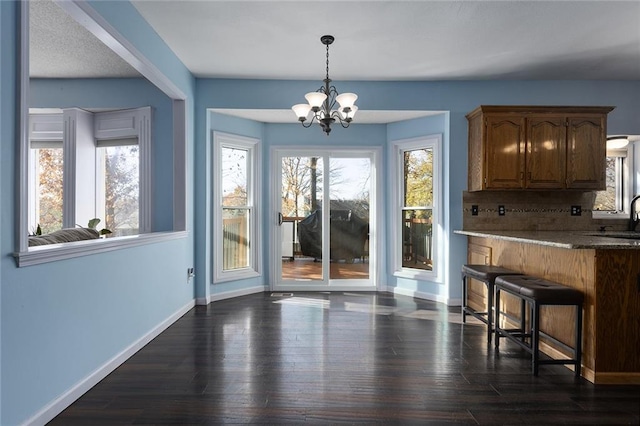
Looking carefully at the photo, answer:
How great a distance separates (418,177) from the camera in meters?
5.28

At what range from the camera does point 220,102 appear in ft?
15.7

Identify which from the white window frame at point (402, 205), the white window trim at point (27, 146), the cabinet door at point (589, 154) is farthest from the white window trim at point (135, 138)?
the cabinet door at point (589, 154)

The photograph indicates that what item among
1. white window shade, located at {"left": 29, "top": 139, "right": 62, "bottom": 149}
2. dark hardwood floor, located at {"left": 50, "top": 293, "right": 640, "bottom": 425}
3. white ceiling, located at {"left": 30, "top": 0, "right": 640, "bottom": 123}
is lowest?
dark hardwood floor, located at {"left": 50, "top": 293, "right": 640, "bottom": 425}

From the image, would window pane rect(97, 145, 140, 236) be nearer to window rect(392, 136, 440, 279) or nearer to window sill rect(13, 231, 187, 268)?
window sill rect(13, 231, 187, 268)

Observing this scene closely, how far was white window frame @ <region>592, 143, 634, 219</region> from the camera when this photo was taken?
5008 mm

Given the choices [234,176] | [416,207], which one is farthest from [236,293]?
[416,207]

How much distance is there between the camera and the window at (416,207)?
5.08 m

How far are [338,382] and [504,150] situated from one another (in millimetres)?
3177

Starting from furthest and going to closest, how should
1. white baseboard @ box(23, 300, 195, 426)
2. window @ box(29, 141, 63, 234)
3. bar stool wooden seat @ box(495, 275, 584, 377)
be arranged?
1. window @ box(29, 141, 63, 234)
2. bar stool wooden seat @ box(495, 275, 584, 377)
3. white baseboard @ box(23, 300, 195, 426)

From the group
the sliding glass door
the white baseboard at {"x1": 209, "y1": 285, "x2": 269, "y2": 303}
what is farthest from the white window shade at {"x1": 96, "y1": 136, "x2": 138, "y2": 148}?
the white baseboard at {"x1": 209, "y1": 285, "x2": 269, "y2": 303}

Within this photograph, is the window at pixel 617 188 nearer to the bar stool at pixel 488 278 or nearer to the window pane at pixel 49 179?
the bar stool at pixel 488 278

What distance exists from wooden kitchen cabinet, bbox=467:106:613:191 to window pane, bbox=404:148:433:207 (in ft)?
2.81

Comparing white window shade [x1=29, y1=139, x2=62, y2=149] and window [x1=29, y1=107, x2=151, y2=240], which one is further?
white window shade [x1=29, y1=139, x2=62, y2=149]

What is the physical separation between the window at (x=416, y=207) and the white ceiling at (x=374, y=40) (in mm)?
617
